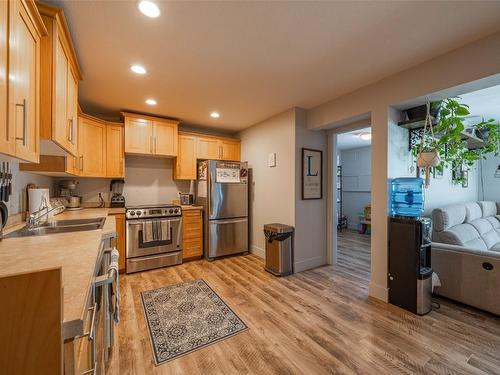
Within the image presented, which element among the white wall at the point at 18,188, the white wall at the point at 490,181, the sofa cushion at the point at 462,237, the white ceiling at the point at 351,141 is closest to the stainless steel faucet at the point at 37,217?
the white wall at the point at 18,188

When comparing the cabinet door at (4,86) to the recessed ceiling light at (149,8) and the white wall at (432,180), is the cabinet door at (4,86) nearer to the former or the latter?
the recessed ceiling light at (149,8)

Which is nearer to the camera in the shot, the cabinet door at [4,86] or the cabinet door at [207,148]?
the cabinet door at [4,86]

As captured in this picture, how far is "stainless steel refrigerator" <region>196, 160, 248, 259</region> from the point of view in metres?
3.83

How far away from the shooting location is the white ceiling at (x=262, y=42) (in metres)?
1.52

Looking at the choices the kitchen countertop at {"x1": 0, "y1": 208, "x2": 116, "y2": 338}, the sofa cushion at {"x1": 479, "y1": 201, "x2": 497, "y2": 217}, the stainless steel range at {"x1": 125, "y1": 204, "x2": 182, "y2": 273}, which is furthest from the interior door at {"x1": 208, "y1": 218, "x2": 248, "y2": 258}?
the sofa cushion at {"x1": 479, "y1": 201, "x2": 497, "y2": 217}

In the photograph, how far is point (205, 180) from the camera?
3893 mm

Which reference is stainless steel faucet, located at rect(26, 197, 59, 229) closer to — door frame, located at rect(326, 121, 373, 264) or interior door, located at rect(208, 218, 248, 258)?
interior door, located at rect(208, 218, 248, 258)

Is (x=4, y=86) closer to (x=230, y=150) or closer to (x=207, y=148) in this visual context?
(x=207, y=148)

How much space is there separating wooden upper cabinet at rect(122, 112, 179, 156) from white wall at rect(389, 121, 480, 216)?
3.23 metres

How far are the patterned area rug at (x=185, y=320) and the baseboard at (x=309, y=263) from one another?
1.35m

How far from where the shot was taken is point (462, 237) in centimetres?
272

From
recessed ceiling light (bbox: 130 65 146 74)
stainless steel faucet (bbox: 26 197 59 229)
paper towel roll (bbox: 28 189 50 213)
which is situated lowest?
stainless steel faucet (bbox: 26 197 59 229)

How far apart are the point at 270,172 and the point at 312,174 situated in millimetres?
718

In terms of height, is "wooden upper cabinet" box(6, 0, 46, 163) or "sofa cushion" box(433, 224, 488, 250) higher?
"wooden upper cabinet" box(6, 0, 46, 163)
